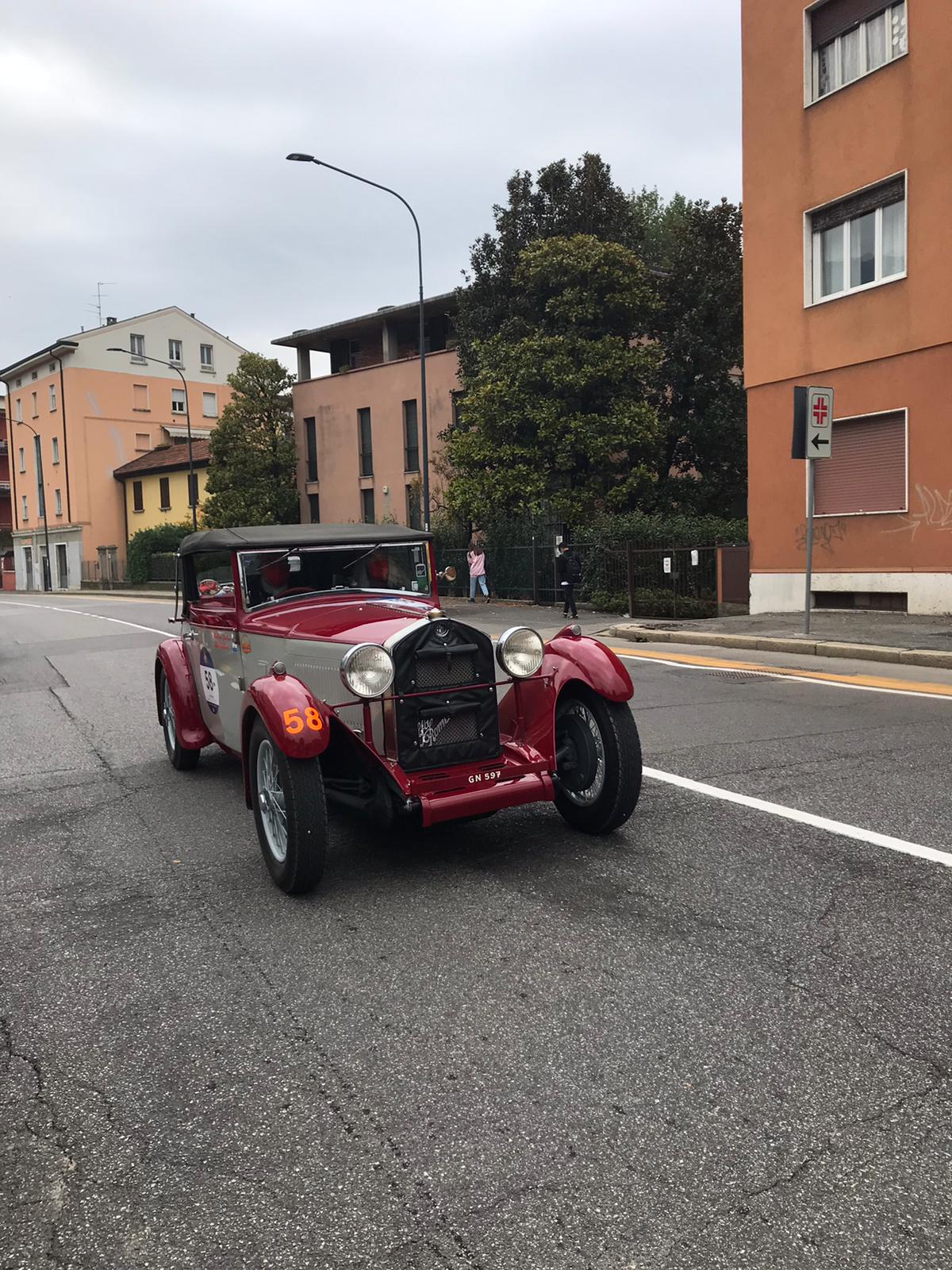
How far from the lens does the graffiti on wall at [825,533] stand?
16.7 m

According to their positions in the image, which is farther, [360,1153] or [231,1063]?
[231,1063]

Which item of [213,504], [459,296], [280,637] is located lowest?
[280,637]

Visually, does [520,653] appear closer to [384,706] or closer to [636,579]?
[384,706]

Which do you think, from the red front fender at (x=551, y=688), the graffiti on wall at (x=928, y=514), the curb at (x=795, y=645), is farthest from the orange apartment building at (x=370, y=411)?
the red front fender at (x=551, y=688)

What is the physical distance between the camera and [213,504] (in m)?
42.1

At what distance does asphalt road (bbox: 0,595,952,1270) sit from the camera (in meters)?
2.27

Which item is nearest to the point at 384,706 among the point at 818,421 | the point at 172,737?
the point at 172,737

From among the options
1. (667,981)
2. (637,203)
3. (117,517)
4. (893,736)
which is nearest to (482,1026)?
(667,981)

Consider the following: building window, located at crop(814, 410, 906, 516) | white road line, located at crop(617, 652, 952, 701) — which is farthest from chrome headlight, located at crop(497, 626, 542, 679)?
building window, located at crop(814, 410, 906, 516)

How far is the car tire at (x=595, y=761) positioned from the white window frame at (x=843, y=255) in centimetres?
1316

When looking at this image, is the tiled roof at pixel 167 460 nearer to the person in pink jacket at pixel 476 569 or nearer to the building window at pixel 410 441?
the building window at pixel 410 441

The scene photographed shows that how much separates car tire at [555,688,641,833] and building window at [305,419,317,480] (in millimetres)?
37943

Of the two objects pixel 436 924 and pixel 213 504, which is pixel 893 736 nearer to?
pixel 436 924

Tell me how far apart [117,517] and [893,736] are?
187 feet
